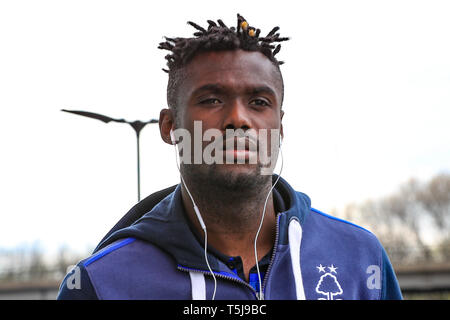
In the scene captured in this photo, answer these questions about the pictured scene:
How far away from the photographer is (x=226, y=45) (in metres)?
2.44

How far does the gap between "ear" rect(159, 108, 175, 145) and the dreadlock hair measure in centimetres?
5

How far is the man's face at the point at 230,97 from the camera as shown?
2240mm

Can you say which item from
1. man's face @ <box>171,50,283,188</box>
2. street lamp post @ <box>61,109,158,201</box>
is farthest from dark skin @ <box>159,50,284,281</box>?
street lamp post @ <box>61,109,158,201</box>

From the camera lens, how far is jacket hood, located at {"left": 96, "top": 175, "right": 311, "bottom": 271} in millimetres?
2400

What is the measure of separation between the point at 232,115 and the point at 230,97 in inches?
4.7

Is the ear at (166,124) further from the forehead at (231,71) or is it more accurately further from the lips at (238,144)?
the lips at (238,144)

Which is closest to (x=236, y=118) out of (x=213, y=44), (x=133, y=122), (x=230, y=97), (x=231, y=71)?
(x=230, y=97)

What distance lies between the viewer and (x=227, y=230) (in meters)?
2.47

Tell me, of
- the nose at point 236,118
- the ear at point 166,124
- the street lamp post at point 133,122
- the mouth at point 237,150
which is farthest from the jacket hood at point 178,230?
the street lamp post at point 133,122

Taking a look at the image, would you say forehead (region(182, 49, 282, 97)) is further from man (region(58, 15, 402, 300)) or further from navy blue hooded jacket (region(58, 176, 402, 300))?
navy blue hooded jacket (region(58, 176, 402, 300))
